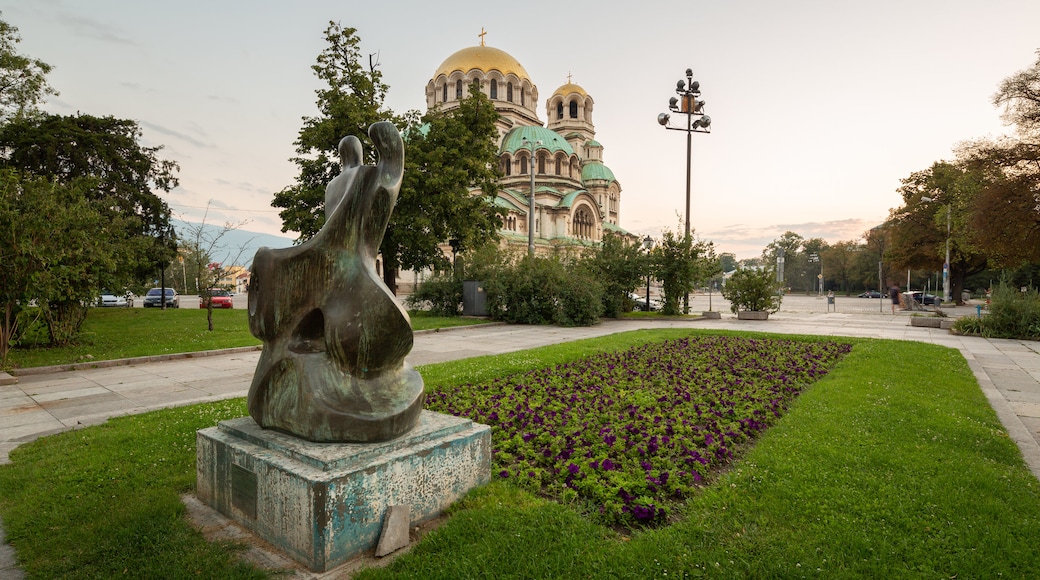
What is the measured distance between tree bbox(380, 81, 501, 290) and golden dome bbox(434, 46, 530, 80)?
124ft

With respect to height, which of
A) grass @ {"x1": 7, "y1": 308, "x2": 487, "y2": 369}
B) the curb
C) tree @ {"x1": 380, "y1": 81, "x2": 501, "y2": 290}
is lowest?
the curb

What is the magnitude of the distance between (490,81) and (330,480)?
60277mm

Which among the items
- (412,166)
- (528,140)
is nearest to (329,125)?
(412,166)

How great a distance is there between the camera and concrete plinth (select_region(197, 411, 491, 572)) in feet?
10.2

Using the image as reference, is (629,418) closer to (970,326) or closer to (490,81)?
(970,326)

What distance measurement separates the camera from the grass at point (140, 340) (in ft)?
34.8

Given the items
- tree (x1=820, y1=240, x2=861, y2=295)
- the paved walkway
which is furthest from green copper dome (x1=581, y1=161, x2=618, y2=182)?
the paved walkway

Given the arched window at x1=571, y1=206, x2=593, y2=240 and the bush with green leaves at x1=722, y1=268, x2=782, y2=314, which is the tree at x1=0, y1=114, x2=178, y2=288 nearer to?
the bush with green leaves at x1=722, y1=268, x2=782, y2=314

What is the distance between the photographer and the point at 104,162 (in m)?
23.4

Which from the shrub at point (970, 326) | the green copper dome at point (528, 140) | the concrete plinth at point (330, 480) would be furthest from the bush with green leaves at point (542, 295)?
the green copper dome at point (528, 140)

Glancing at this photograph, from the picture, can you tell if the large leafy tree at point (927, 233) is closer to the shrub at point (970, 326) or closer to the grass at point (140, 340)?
the shrub at point (970, 326)

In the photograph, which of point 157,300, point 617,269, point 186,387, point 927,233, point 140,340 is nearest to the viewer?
point 186,387

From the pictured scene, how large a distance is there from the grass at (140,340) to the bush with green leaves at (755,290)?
1180 cm

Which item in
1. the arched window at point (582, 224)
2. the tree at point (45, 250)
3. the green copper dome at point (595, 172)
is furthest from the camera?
the green copper dome at point (595, 172)
